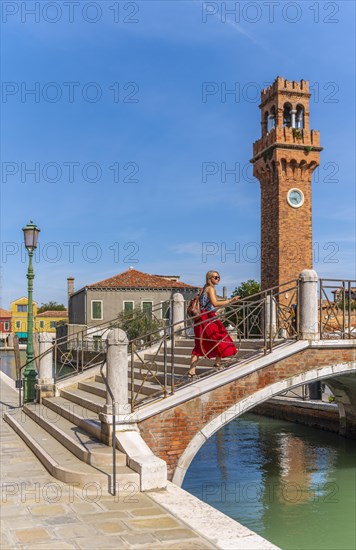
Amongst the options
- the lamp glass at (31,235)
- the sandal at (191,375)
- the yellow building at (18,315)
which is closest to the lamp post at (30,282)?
the lamp glass at (31,235)

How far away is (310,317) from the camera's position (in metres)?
8.81

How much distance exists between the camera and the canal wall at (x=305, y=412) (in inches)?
685

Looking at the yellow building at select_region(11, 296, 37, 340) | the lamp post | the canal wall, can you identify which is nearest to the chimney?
the yellow building at select_region(11, 296, 37, 340)

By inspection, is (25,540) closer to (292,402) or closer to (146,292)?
(292,402)

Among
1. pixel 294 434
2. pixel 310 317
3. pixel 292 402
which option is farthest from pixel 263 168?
pixel 310 317

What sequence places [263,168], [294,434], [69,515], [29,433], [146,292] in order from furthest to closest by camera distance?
1. [146,292]
2. [263,168]
3. [294,434]
4. [29,433]
5. [69,515]

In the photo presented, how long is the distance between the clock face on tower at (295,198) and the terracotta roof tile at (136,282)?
17596mm

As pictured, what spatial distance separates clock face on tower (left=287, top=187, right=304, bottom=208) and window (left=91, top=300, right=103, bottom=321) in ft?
69.0

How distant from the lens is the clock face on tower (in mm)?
30094

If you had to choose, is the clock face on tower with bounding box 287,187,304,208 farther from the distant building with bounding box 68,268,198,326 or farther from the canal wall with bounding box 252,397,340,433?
the distant building with bounding box 68,268,198,326

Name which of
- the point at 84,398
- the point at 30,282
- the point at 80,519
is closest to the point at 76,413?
the point at 84,398

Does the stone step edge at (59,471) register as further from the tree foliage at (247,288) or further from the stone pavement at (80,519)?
the tree foliage at (247,288)

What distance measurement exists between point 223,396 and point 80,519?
342cm

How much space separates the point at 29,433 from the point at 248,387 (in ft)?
11.0
